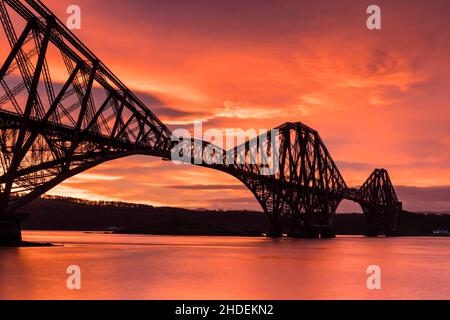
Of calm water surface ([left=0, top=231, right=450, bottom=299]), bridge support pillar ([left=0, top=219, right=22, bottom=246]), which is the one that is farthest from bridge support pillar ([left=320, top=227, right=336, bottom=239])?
bridge support pillar ([left=0, top=219, right=22, bottom=246])

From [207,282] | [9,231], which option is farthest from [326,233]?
[207,282]

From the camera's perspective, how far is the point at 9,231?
4831cm

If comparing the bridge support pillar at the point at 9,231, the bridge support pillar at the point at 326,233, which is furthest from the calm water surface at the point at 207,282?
the bridge support pillar at the point at 326,233

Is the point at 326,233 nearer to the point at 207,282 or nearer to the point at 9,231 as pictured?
the point at 9,231

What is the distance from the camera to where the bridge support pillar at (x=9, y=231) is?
47.5 metres

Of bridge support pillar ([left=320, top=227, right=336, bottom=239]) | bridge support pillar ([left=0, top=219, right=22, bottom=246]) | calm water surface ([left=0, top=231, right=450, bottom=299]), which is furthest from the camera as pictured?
bridge support pillar ([left=320, top=227, right=336, bottom=239])

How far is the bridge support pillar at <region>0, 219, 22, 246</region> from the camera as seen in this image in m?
47.5

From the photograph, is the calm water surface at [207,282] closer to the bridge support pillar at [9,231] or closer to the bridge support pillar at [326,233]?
the bridge support pillar at [9,231]

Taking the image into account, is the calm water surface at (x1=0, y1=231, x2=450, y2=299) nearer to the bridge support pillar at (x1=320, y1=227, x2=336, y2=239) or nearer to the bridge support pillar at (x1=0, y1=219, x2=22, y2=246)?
the bridge support pillar at (x1=0, y1=219, x2=22, y2=246)

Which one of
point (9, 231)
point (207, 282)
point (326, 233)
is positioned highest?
point (9, 231)
